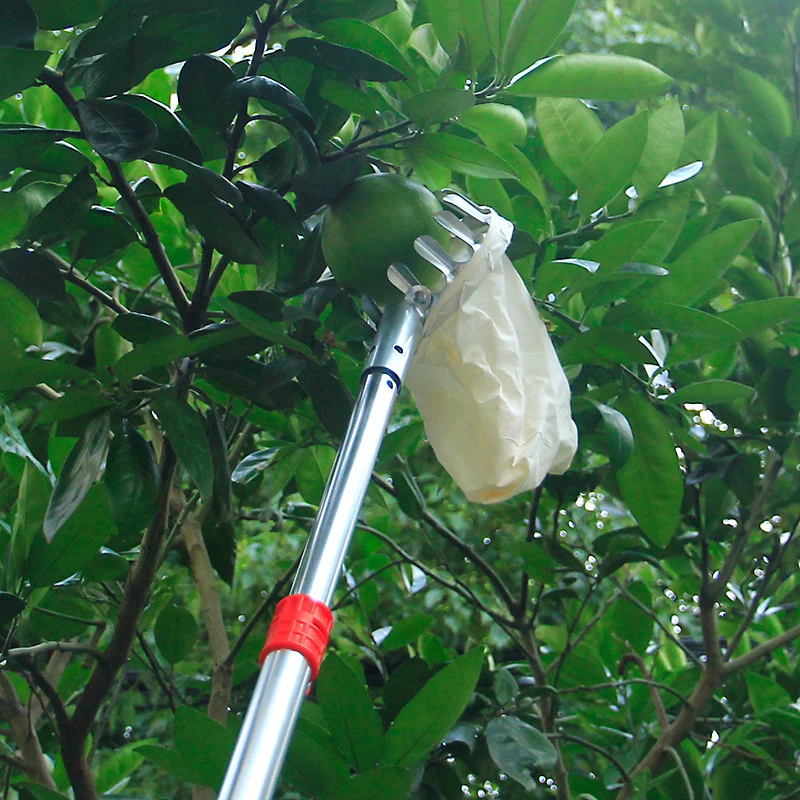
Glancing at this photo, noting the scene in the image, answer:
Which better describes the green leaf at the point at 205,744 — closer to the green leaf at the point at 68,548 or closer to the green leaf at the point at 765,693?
the green leaf at the point at 68,548

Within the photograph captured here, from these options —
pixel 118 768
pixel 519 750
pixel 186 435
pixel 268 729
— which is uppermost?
pixel 268 729

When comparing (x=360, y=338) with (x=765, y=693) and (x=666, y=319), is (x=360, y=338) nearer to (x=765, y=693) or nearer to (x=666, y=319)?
(x=666, y=319)

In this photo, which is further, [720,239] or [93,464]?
[720,239]

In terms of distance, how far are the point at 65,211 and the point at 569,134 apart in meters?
0.52

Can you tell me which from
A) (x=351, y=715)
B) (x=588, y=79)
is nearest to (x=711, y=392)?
(x=588, y=79)

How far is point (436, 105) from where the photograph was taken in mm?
703

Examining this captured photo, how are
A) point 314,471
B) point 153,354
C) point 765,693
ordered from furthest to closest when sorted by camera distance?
point 765,693 < point 314,471 < point 153,354

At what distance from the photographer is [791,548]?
1353 millimetres

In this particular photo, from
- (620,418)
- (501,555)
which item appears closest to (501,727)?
(620,418)

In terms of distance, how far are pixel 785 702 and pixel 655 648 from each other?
0.44 m

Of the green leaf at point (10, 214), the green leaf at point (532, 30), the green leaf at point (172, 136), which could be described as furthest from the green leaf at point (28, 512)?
the green leaf at point (532, 30)

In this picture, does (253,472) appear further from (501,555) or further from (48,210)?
(501,555)

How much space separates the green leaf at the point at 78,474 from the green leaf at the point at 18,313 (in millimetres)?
88

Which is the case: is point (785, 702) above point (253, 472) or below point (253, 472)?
below
